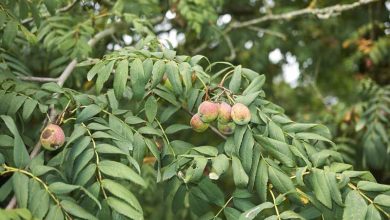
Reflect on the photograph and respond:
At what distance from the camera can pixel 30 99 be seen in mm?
1825

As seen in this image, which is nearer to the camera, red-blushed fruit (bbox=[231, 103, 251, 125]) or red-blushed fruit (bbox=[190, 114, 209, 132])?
red-blushed fruit (bbox=[231, 103, 251, 125])

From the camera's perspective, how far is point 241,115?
1.64 meters

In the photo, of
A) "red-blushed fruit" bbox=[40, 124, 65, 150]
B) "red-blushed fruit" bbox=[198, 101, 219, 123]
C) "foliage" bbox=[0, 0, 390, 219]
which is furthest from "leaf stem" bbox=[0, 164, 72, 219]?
"red-blushed fruit" bbox=[198, 101, 219, 123]

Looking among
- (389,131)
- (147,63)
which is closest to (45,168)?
(147,63)

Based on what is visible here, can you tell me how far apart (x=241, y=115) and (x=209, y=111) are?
0.12 meters

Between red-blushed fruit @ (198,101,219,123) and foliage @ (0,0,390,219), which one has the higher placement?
red-blushed fruit @ (198,101,219,123)

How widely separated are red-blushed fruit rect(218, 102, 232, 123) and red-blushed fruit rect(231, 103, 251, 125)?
0.03 metres

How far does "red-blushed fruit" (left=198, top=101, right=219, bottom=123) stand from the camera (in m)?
1.70

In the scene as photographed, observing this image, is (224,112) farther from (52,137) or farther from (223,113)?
(52,137)

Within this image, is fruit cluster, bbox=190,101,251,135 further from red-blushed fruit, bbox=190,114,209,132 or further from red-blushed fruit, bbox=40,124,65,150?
red-blushed fruit, bbox=40,124,65,150

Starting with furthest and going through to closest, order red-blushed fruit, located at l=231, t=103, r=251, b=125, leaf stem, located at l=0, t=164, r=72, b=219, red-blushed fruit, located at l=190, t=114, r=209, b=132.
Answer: red-blushed fruit, located at l=190, t=114, r=209, b=132 → red-blushed fruit, located at l=231, t=103, r=251, b=125 → leaf stem, located at l=0, t=164, r=72, b=219

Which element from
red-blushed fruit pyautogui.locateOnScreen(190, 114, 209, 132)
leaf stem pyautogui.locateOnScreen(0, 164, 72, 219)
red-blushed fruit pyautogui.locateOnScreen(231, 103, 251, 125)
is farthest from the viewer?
red-blushed fruit pyautogui.locateOnScreen(190, 114, 209, 132)

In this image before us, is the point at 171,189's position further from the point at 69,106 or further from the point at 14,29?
the point at 14,29

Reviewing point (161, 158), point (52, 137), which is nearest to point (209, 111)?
point (161, 158)
